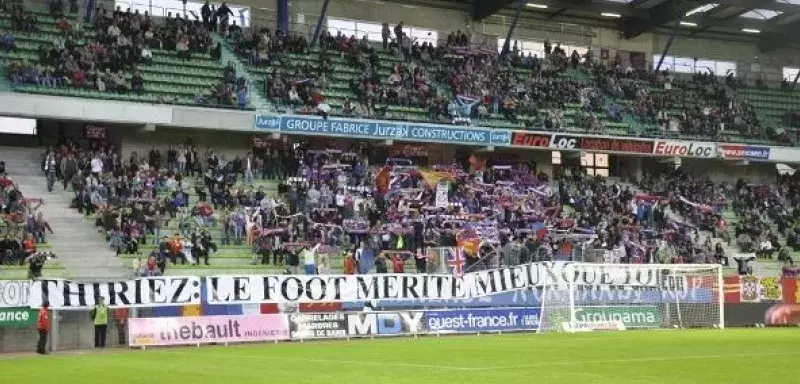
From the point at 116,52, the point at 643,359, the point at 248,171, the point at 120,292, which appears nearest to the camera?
the point at 643,359

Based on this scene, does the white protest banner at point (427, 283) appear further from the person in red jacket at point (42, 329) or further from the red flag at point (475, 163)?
the red flag at point (475, 163)

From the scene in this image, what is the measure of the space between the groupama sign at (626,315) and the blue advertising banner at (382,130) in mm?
Result: 13985

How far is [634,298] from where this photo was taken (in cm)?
4256

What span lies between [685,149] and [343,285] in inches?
1118

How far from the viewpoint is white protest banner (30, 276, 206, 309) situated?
3266cm

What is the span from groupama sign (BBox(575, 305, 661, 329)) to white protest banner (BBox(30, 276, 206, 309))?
13810 mm

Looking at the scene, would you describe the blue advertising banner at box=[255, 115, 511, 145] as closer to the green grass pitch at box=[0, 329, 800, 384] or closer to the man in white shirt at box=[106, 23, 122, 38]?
the man in white shirt at box=[106, 23, 122, 38]

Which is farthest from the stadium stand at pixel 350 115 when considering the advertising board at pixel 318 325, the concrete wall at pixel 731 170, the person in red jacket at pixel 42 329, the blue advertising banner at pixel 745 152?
the person in red jacket at pixel 42 329

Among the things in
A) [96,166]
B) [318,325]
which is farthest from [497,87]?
[318,325]

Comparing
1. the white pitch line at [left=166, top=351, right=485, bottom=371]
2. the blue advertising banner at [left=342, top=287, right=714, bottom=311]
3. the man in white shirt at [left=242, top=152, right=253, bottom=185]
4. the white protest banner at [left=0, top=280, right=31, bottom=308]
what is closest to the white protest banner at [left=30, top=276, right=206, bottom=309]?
the white protest banner at [left=0, top=280, right=31, bottom=308]

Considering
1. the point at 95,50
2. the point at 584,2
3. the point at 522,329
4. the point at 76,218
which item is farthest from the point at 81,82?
the point at 584,2

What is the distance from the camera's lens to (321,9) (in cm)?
5803

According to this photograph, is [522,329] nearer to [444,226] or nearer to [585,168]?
[444,226]

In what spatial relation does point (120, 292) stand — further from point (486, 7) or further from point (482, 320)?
point (486, 7)
